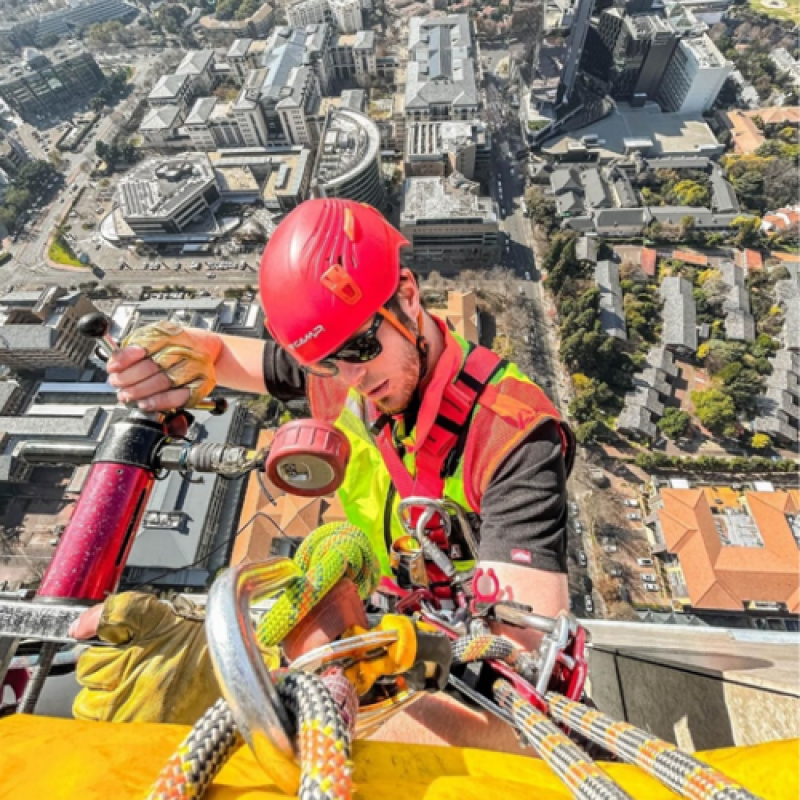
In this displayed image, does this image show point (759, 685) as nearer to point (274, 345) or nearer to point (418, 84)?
point (274, 345)

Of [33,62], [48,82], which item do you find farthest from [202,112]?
[33,62]

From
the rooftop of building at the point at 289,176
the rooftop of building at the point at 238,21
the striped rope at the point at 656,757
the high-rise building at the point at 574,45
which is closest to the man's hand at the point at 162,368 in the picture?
the striped rope at the point at 656,757

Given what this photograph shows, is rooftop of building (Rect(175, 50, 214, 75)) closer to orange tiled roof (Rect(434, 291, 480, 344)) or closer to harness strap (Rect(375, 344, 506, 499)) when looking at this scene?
orange tiled roof (Rect(434, 291, 480, 344))

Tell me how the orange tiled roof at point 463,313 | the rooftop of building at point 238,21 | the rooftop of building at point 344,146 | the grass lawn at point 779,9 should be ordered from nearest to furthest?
the orange tiled roof at point 463,313
the rooftop of building at point 344,146
the grass lawn at point 779,9
the rooftop of building at point 238,21

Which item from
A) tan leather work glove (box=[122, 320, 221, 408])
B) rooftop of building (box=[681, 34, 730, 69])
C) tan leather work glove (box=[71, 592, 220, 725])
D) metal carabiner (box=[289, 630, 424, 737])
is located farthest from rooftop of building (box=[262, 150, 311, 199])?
metal carabiner (box=[289, 630, 424, 737])

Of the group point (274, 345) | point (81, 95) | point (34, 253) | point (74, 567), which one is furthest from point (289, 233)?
point (81, 95)

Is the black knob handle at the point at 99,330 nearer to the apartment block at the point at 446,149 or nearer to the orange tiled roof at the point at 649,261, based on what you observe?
the orange tiled roof at the point at 649,261
